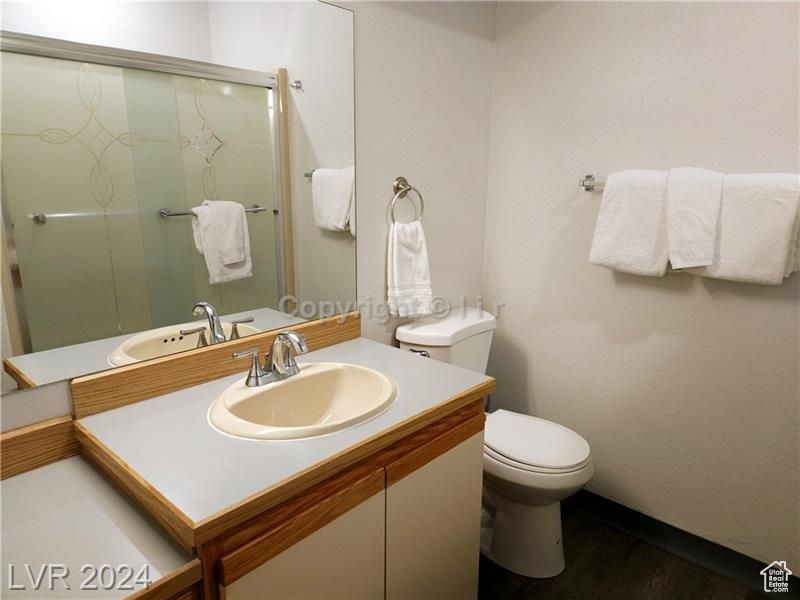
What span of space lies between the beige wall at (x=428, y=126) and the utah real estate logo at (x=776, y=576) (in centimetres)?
142

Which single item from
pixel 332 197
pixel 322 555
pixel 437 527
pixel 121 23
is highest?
pixel 121 23

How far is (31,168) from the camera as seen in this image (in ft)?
3.34

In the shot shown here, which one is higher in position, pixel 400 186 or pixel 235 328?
pixel 400 186

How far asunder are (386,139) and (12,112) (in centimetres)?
104

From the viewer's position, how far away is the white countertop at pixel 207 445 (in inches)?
33.9

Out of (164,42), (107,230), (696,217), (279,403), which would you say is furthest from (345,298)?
(696,217)

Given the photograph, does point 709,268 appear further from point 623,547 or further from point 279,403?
point 279,403

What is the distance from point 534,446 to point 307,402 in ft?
2.64

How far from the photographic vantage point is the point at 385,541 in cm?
112

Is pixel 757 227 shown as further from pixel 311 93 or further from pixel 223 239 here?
pixel 223 239

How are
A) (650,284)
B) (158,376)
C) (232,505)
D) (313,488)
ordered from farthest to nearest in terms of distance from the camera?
(650,284) < (158,376) < (313,488) < (232,505)

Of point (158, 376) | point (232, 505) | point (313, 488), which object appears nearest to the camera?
point (232, 505)

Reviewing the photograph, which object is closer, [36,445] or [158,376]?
[36,445]

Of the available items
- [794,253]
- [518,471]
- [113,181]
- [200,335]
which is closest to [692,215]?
[794,253]
